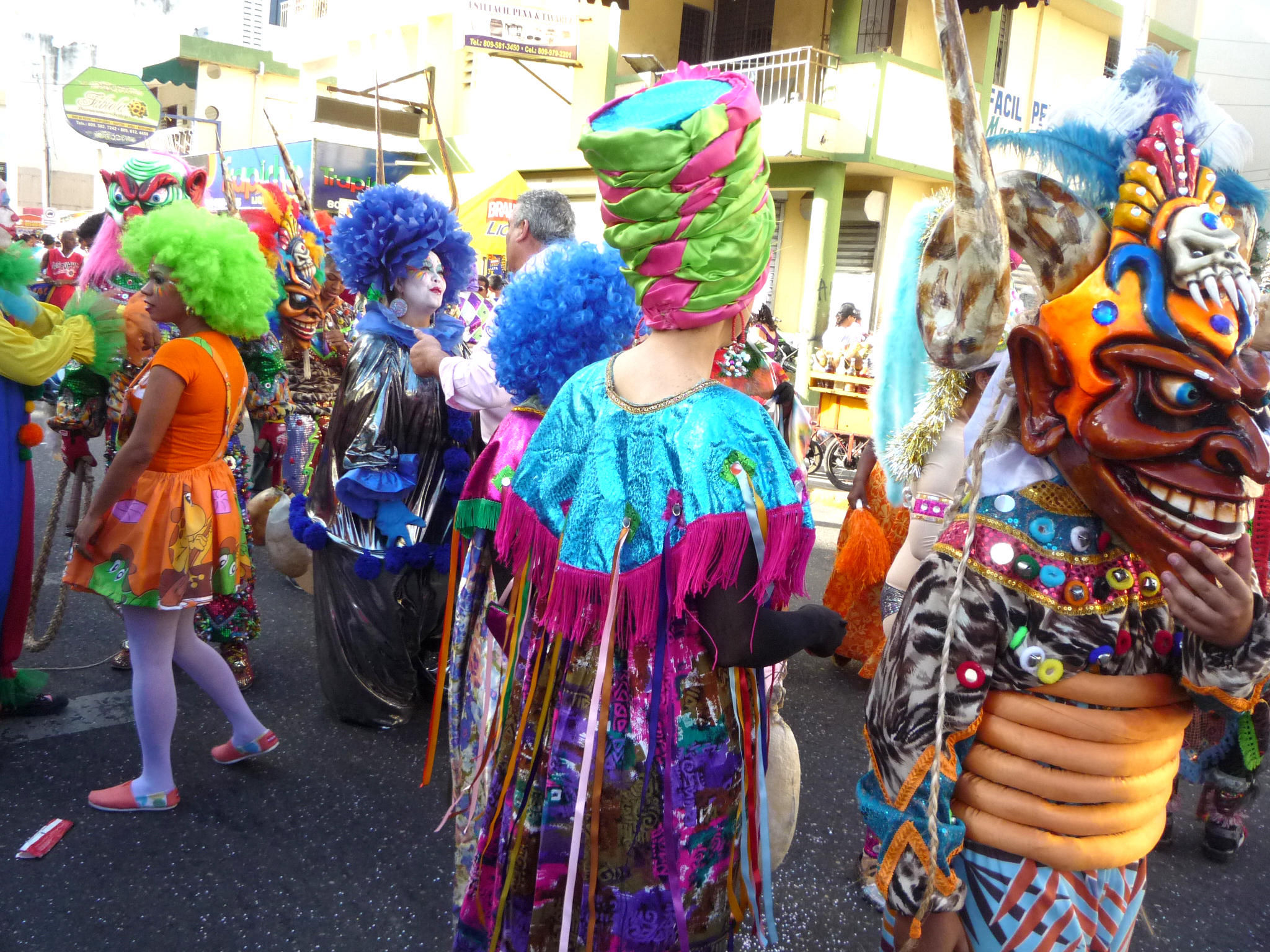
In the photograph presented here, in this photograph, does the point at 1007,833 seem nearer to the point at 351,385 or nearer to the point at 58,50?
the point at 351,385

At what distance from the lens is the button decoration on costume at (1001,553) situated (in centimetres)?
157

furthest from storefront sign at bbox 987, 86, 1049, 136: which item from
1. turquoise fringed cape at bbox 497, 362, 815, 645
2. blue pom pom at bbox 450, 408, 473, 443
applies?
turquoise fringed cape at bbox 497, 362, 815, 645

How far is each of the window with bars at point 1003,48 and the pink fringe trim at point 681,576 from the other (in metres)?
15.0

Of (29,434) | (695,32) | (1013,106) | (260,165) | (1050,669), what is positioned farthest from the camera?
(260,165)

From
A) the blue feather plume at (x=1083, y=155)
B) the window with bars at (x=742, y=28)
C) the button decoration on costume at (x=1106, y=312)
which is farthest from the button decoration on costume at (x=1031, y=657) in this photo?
the window with bars at (x=742, y=28)

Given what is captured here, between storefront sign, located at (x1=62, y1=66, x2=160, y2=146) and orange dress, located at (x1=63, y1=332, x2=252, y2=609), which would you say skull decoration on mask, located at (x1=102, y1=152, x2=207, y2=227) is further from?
storefront sign, located at (x1=62, y1=66, x2=160, y2=146)

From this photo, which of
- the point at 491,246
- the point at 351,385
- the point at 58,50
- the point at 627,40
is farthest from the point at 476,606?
the point at 58,50

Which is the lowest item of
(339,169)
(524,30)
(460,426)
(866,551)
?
(866,551)

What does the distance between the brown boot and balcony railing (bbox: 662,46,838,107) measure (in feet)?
37.1

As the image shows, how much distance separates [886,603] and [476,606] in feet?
3.75

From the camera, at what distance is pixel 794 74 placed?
1473cm

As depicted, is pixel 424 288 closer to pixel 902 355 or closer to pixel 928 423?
pixel 902 355

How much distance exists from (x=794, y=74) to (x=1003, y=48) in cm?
331

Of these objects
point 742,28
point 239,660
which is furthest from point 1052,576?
point 742,28
